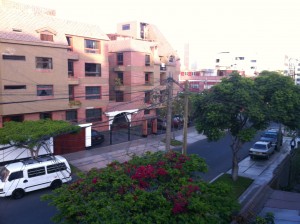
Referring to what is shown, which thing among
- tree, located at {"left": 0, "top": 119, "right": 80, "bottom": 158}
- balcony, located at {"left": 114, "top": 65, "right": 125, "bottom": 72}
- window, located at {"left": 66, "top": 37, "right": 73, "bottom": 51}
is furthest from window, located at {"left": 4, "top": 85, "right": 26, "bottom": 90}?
balcony, located at {"left": 114, "top": 65, "right": 125, "bottom": 72}

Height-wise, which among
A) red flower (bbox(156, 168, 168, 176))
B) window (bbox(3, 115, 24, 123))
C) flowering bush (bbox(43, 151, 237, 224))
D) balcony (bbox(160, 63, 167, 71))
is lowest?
flowering bush (bbox(43, 151, 237, 224))

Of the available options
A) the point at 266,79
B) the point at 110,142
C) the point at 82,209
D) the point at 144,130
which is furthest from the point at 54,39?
the point at 82,209

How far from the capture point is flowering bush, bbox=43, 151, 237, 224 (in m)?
8.06

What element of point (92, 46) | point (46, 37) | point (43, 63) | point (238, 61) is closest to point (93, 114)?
point (92, 46)

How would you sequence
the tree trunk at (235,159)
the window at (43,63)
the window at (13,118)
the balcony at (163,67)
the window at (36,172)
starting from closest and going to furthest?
the window at (36,172) < the tree trunk at (235,159) < the window at (13,118) < the window at (43,63) < the balcony at (163,67)

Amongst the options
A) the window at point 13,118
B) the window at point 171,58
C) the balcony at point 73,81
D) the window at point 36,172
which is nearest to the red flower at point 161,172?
the window at point 36,172

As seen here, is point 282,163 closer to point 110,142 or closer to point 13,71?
point 110,142

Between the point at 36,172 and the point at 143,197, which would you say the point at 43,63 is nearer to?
the point at 36,172

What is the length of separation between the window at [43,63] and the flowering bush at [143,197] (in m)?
17.1

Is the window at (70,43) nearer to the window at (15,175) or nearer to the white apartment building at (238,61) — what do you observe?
the window at (15,175)

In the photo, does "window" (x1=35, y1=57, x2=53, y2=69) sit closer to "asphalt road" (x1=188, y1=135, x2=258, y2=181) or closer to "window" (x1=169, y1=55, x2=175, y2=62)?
"asphalt road" (x1=188, y1=135, x2=258, y2=181)

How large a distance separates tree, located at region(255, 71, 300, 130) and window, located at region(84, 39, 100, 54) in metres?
18.1

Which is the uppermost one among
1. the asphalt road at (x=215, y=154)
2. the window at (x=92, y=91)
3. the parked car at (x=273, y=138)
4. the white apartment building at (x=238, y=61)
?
the white apartment building at (x=238, y=61)

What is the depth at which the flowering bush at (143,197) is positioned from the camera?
26.5ft
